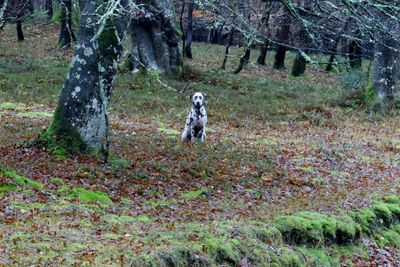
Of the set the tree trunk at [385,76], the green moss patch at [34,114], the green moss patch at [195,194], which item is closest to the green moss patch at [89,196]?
the green moss patch at [195,194]

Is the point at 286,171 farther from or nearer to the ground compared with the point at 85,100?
nearer to the ground

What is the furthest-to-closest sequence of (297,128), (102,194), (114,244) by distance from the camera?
1. (297,128)
2. (102,194)
3. (114,244)

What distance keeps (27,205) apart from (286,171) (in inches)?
298

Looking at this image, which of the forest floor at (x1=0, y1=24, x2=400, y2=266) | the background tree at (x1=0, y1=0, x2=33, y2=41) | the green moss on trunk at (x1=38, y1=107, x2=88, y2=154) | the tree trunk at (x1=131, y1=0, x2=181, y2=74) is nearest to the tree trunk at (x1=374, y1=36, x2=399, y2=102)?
the forest floor at (x1=0, y1=24, x2=400, y2=266)

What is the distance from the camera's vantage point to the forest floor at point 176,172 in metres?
7.16

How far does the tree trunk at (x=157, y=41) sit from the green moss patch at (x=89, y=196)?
1839 centimetres

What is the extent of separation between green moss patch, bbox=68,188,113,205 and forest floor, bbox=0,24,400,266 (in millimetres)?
47

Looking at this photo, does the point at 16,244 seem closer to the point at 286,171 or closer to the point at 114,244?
the point at 114,244

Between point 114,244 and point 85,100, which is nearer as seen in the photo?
point 114,244

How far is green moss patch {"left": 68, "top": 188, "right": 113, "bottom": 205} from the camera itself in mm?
9383

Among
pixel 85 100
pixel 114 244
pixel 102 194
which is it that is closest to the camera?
pixel 114 244

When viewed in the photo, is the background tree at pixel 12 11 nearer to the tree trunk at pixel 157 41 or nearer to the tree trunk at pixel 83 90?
the tree trunk at pixel 83 90

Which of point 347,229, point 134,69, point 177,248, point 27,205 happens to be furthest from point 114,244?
point 134,69

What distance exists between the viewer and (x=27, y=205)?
816cm
